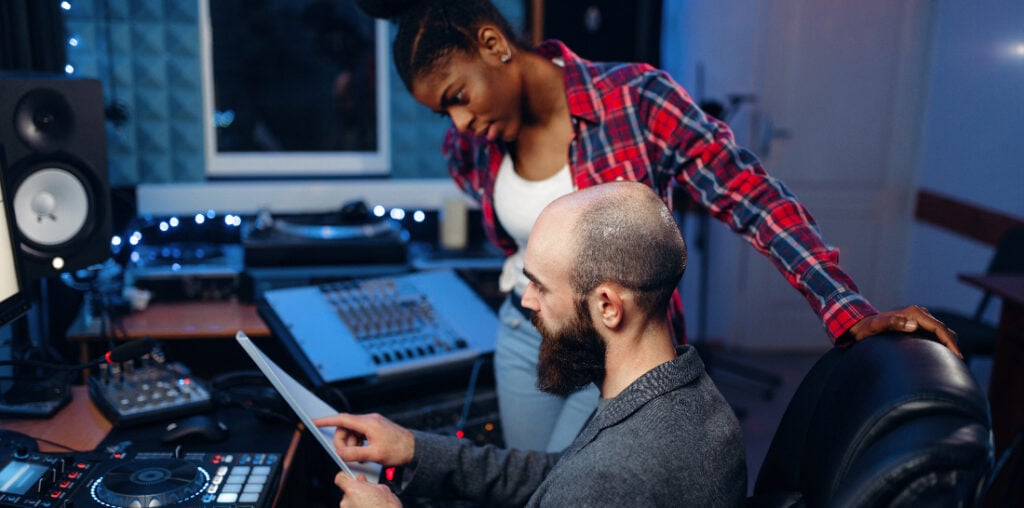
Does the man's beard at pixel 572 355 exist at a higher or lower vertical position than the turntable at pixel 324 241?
higher

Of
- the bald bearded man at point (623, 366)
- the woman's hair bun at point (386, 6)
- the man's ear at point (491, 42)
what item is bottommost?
the bald bearded man at point (623, 366)

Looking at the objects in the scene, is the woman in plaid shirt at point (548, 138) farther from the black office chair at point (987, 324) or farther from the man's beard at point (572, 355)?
the black office chair at point (987, 324)

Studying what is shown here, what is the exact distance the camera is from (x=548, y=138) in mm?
1756

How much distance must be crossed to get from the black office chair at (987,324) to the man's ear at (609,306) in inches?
99.4

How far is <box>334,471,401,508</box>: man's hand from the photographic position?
124 centimetres

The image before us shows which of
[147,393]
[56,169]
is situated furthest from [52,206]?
[147,393]

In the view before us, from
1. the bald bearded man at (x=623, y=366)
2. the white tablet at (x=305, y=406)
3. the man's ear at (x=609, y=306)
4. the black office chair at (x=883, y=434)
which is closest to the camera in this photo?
the black office chair at (x=883, y=434)

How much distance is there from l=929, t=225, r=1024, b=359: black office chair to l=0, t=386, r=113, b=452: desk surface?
2841 millimetres

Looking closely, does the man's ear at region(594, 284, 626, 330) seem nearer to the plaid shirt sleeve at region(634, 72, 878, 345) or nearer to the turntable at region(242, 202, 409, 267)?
the plaid shirt sleeve at region(634, 72, 878, 345)

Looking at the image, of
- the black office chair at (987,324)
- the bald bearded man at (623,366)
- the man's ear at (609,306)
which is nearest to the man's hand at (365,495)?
the bald bearded man at (623,366)

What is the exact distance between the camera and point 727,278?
454 cm

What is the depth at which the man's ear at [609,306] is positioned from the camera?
3.84 ft

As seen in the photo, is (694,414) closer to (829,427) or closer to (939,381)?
(829,427)

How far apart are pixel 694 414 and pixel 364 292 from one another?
3.94 feet
